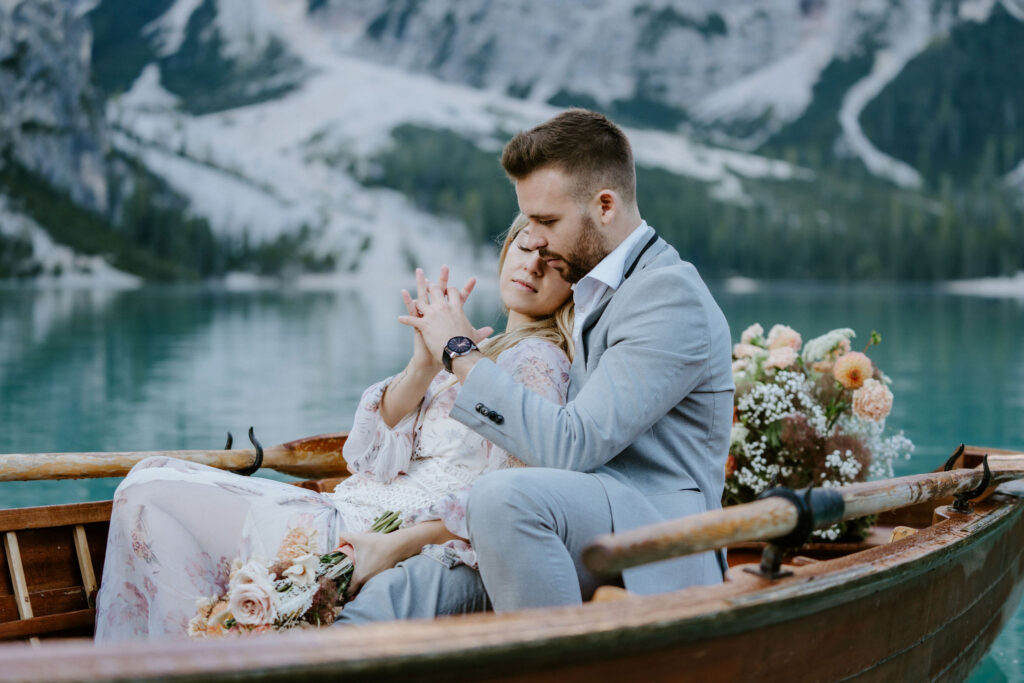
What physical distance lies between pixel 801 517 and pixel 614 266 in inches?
35.5

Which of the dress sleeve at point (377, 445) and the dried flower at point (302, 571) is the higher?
the dress sleeve at point (377, 445)

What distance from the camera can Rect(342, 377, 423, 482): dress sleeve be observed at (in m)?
3.12

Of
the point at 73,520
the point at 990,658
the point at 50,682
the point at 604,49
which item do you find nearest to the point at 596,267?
the point at 50,682

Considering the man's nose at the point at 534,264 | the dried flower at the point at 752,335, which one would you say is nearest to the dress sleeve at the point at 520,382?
the man's nose at the point at 534,264

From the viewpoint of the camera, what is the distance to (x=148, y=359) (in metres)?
25.5

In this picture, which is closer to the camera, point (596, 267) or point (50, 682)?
point (50, 682)

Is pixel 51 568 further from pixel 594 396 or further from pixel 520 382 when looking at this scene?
pixel 594 396

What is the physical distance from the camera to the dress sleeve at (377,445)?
3115 millimetres

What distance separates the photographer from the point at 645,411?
2.42m

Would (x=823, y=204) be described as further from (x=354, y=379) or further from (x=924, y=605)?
(x=924, y=605)

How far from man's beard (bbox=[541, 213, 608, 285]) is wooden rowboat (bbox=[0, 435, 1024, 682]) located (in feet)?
3.05

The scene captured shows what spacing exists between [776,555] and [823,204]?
413 feet

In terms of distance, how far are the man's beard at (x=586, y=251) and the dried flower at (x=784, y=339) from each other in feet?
7.62

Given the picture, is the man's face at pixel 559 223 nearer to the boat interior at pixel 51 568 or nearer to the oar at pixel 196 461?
the boat interior at pixel 51 568
